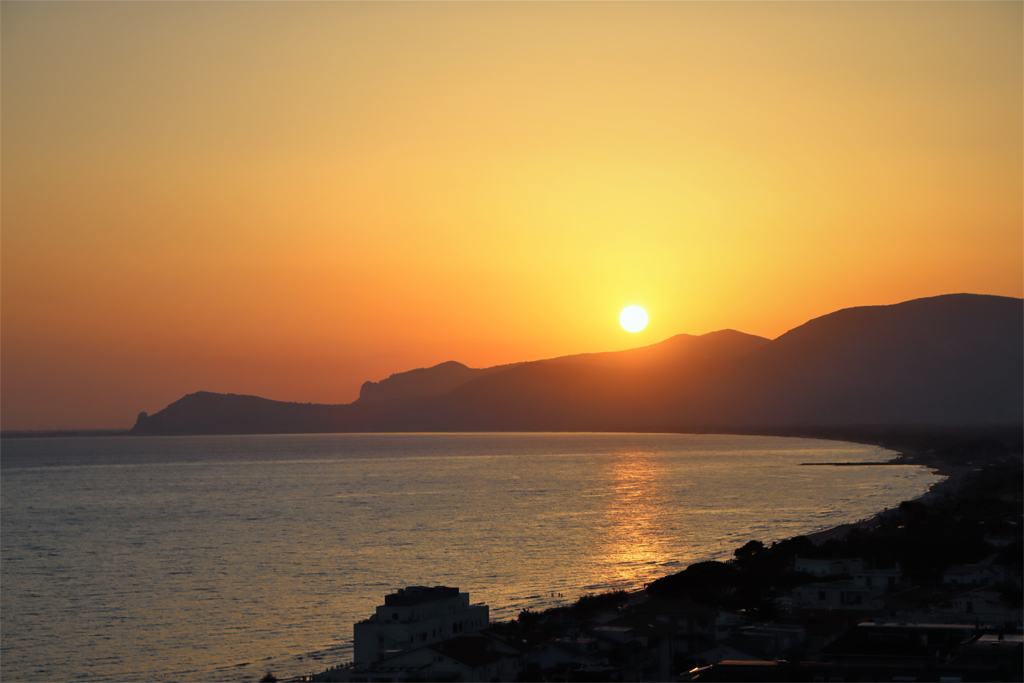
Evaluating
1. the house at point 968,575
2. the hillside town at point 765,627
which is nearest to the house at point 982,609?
the hillside town at point 765,627

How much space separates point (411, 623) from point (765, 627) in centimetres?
1139

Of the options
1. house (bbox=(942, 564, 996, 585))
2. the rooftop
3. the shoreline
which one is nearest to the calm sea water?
the shoreline

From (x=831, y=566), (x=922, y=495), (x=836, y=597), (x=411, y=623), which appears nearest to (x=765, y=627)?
(x=836, y=597)

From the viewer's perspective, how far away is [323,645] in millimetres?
38406

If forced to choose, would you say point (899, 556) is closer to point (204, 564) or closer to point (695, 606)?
point (695, 606)

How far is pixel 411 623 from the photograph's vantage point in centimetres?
3122

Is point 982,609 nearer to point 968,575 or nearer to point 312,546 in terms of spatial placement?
point 968,575

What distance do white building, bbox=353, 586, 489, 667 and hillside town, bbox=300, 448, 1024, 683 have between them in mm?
47

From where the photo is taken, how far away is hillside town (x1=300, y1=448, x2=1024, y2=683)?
20.9 meters

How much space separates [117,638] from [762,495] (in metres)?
73.8

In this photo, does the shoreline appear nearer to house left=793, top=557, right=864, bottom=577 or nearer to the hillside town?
house left=793, top=557, right=864, bottom=577

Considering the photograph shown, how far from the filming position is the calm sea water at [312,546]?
1593 inches

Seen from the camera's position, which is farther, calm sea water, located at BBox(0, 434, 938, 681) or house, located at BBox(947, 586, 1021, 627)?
calm sea water, located at BBox(0, 434, 938, 681)

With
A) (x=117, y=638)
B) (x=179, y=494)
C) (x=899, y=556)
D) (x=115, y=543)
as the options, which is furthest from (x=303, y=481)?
(x=899, y=556)
